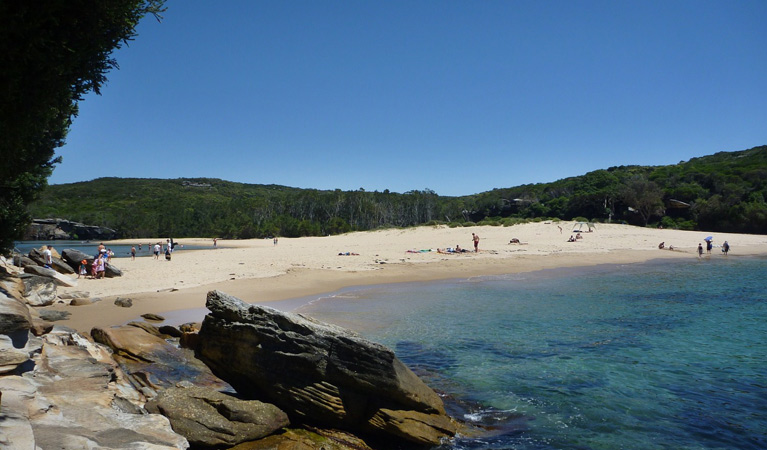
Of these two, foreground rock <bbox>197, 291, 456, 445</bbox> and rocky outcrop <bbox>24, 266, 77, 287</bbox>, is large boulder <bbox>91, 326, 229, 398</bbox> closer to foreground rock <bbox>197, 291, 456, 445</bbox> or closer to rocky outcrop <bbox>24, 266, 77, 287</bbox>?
foreground rock <bbox>197, 291, 456, 445</bbox>

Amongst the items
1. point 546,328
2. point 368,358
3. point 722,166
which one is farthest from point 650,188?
point 368,358

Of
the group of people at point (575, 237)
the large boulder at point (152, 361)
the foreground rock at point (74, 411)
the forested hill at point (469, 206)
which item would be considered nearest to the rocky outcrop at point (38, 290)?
the large boulder at point (152, 361)

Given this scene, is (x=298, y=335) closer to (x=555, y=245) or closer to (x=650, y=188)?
(x=555, y=245)

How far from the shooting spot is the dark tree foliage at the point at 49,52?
5.10m

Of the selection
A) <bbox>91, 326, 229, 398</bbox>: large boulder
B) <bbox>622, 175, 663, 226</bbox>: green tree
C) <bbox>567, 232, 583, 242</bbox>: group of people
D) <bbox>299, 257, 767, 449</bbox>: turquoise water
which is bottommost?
<bbox>299, 257, 767, 449</bbox>: turquoise water

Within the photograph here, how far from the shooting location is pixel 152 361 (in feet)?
28.7

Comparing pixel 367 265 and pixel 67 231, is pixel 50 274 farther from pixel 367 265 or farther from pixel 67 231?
pixel 67 231

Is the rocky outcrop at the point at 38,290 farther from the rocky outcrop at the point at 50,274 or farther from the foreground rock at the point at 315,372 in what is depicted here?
the foreground rock at the point at 315,372

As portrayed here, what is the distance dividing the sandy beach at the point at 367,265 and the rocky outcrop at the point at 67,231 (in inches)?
3407

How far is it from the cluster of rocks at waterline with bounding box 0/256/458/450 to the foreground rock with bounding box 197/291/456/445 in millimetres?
16

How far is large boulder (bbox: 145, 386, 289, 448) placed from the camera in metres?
5.63

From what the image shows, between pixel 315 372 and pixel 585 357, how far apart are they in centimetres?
768

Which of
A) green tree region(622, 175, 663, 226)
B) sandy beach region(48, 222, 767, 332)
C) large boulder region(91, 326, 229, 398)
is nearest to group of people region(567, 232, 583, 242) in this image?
sandy beach region(48, 222, 767, 332)

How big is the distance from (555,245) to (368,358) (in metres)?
40.1
